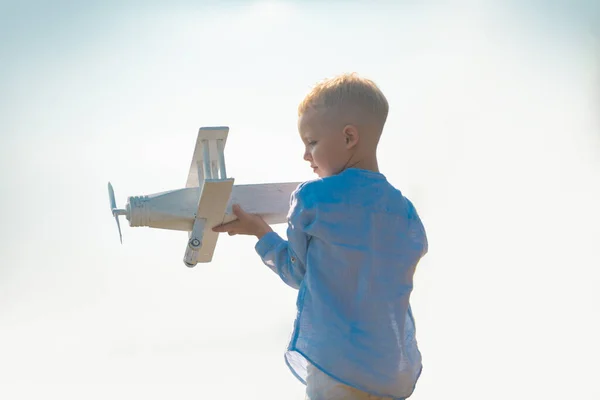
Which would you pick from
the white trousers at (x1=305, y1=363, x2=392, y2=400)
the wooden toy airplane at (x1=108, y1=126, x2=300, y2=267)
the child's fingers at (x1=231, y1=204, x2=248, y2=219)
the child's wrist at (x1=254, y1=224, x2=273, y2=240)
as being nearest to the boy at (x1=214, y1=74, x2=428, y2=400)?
the white trousers at (x1=305, y1=363, x2=392, y2=400)

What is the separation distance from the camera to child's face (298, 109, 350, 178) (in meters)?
Result: 3.63

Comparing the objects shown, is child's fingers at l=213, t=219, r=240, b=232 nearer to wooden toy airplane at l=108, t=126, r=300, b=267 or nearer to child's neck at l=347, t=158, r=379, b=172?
wooden toy airplane at l=108, t=126, r=300, b=267

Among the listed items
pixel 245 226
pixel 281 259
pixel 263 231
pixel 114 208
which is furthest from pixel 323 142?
pixel 114 208

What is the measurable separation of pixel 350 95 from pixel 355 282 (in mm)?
837

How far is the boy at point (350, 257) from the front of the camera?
3479mm

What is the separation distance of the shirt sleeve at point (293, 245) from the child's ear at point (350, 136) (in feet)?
0.99

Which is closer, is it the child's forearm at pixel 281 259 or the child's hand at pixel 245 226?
the child's forearm at pixel 281 259

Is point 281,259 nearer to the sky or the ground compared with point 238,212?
nearer to the ground

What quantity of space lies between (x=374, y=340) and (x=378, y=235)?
0.47 m

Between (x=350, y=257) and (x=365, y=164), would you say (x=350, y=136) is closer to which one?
(x=365, y=164)

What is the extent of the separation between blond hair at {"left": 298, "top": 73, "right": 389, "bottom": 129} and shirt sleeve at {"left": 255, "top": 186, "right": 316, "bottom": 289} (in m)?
0.41

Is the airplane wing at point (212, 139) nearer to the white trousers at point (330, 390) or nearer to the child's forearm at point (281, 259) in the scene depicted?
the child's forearm at point (281, 259)

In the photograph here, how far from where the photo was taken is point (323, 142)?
3666mm

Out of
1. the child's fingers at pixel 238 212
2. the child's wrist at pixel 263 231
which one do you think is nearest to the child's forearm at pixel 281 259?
the child's wrist at pixel 263 231
